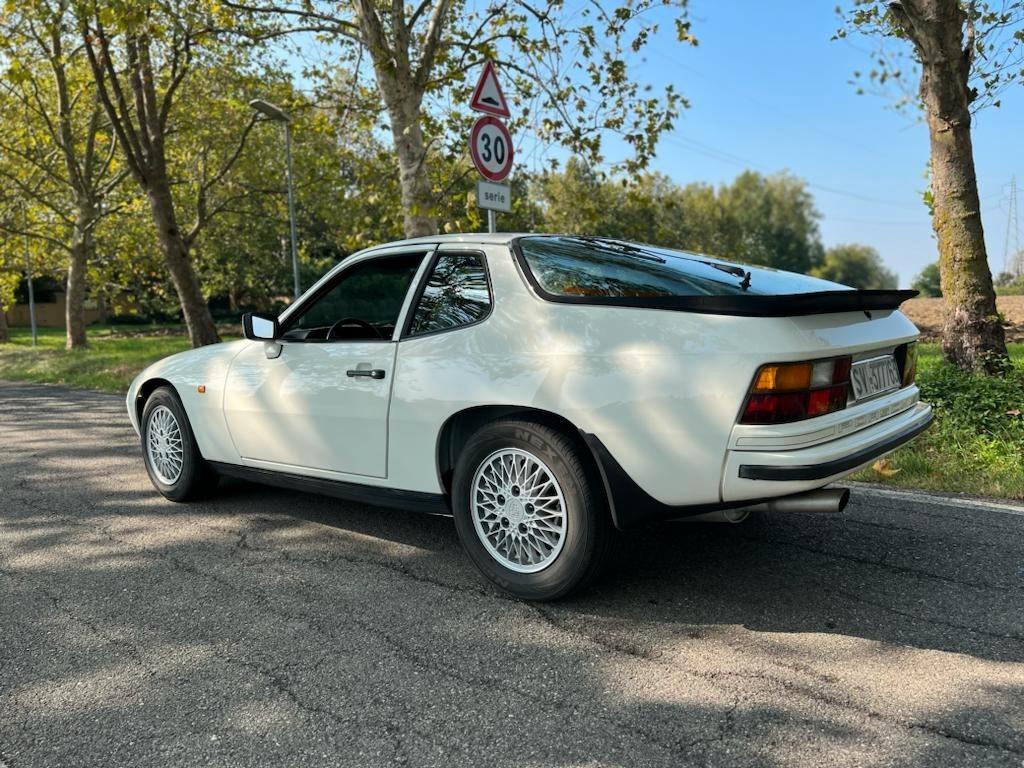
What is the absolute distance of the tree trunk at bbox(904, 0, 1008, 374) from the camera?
→ 7133 mm

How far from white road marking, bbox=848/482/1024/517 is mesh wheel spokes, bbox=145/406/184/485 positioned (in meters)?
4.37

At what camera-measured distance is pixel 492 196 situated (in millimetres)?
6641

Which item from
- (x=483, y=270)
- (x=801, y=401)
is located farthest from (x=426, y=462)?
(x=801, y=401)

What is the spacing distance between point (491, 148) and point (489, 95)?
45 cm

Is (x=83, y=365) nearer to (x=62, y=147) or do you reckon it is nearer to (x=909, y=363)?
(x=62, y=147)

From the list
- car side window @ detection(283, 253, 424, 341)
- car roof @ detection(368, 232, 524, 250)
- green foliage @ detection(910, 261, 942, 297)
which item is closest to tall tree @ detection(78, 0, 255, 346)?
car side window @ detection(283, 253, 424, 341)

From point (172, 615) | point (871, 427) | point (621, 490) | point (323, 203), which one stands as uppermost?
point (323, 203)

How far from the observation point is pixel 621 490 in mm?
3027

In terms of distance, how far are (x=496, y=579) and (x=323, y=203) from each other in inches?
864

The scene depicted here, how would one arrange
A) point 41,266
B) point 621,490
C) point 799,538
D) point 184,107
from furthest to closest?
1. point 41,266
2. point 184,107
3. point 799,538
4. point 621,490

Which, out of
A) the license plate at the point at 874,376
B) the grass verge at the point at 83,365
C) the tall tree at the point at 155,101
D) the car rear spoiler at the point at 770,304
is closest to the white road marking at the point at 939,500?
the license plate at the point at 874,376

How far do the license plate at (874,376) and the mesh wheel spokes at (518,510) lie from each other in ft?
4.23

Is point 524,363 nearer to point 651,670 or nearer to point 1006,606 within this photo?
point 651,670

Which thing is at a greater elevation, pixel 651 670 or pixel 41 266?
pixel 41 266
